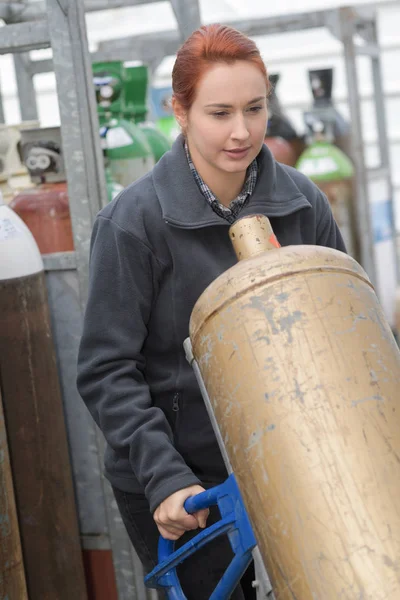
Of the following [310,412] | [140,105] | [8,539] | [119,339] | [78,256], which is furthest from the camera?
[140,105]

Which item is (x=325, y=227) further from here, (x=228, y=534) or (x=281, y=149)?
(x=281, y=149)

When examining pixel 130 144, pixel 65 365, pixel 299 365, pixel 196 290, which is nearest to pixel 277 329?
pixel 299 365

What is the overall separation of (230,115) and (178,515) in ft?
2.10

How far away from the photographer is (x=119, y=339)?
1565 mm

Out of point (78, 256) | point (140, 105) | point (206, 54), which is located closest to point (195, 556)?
point (78, 256)

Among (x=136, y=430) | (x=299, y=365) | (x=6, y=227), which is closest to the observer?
(x=299, y=365)

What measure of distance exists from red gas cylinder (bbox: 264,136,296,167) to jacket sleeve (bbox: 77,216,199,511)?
3704 millimetres

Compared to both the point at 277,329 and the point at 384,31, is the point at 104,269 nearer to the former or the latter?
the point at 277,329

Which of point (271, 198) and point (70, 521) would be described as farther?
point (70, 521)

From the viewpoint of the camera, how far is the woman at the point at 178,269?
149cm

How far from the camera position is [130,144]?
3441mm

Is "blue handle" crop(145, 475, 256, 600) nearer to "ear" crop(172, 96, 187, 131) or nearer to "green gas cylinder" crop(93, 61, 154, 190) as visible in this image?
"ear" crop(172, 96, 187, 131)

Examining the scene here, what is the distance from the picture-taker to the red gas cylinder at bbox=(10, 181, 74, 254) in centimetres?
217

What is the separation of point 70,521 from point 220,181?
0.93 meters
